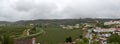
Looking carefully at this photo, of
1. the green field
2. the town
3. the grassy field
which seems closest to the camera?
the town

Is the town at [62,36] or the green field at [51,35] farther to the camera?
the green field at [51,35]

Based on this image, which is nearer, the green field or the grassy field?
the grassy field

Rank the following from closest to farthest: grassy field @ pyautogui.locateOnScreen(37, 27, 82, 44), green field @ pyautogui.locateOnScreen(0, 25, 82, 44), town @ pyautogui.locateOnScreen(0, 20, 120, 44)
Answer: town @ pyautogui.locateOnScreen(0, 20, 120, 44), grassy field @ pyautogui.locateOnScreen(37, 27, 82, 44), green field @ pyautogui.locateOnScreen(0, 25, 82, 44)

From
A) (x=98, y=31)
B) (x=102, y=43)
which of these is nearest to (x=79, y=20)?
(x=98, y=31)

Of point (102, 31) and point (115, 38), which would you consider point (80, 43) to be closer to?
point (115, 38)

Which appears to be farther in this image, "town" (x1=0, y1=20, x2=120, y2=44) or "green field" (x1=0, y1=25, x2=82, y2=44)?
"green field" (x1=0, y1=25, x2=82, y2=44)

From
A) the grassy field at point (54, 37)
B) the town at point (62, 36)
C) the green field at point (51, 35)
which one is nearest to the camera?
the town at point (62, 36)

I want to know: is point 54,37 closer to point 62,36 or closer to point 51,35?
point 62,36

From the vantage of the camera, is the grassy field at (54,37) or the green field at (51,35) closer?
the grassy field at (54,37)

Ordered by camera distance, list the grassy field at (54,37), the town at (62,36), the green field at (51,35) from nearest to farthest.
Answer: the town at (62,36), the grassy field at (54,37), the green field at (51,35)

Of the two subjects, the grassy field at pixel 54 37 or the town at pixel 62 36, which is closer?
the town at pixel 62 36

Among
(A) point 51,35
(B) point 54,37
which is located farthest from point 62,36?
(B) point 54,37
